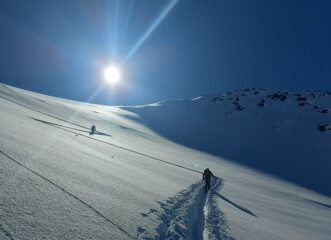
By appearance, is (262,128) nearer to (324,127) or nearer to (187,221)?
(324,127)

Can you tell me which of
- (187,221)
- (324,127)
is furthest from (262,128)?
(187,221)

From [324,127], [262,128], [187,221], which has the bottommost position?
[187,221]

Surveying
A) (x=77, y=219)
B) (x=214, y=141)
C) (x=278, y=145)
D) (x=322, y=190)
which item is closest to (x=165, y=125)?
(x=214, y=141)

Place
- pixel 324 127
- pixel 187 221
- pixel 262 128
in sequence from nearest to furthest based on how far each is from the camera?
pixel 187 221
pixel 324 127
pixel 262 128

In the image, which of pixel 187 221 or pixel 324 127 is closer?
pixel 187 221

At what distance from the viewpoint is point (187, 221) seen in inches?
489

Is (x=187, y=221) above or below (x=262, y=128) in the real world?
below

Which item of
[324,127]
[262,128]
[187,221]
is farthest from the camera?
[262,128]

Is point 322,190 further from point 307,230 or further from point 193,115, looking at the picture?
point 193,115

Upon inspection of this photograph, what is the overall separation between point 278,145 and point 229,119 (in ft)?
70.6

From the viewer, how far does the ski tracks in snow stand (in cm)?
1019

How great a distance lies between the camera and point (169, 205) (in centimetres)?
1375

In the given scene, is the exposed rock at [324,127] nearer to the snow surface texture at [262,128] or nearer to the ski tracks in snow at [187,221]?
the snow surface texture at [262,128]

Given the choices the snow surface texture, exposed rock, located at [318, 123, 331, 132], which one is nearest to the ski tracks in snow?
the snow surface texture
